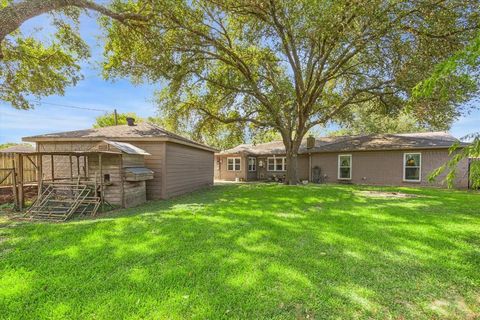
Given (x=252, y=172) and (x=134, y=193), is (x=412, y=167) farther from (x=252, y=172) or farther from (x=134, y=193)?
(x=134, y=193)

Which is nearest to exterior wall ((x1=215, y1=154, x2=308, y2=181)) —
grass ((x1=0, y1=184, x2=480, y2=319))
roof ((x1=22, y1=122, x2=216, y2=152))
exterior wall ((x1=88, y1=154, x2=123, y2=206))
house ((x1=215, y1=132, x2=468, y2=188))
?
house ((x1=215, y1=132, x2=468, y2=188))

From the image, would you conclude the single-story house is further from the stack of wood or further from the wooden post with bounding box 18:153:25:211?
the stack of wood

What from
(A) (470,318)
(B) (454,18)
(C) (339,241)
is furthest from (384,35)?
(A) (470,318)

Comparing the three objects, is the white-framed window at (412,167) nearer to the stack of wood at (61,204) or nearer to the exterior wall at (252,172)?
the exterior wall at (252,172)

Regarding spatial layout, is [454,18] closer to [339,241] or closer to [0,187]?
[339,241]

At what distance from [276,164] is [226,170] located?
4.87 metres

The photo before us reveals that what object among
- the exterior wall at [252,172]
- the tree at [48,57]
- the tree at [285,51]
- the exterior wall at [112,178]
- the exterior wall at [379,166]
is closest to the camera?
the exterior wall at [112,178]

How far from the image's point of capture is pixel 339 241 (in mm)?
4402

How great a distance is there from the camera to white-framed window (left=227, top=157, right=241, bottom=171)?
873 inches

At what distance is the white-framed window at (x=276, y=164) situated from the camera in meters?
20.6

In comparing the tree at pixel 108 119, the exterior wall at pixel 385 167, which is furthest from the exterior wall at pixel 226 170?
the tree at pixel 108 119

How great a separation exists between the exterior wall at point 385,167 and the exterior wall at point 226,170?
710 cm

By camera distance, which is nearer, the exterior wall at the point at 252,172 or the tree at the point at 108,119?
the exterior wall at the point at 252,172

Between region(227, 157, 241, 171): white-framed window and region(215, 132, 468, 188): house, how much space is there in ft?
0.30
